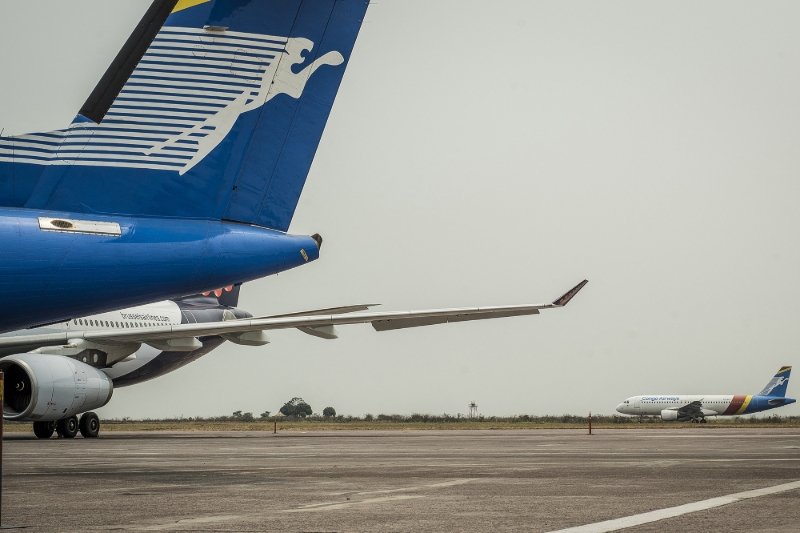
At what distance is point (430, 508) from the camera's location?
7957 mm

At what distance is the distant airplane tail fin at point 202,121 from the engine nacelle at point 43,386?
11.9 meters

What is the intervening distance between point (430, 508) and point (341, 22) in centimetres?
533

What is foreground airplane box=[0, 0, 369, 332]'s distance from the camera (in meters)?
8.90

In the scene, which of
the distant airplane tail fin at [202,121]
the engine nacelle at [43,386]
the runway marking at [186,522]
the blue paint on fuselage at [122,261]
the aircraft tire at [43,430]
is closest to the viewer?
the runway marking at [186,522]

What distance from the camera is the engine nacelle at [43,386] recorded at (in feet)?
64.7

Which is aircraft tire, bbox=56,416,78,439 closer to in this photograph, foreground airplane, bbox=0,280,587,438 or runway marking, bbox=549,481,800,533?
foreground airplane, bbox=0,280,587,438

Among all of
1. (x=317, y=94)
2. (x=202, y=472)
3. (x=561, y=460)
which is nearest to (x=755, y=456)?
(x=561, y=460)

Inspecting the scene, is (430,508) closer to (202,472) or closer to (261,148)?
(261,148)

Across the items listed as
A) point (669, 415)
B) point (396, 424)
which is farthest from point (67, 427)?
point (669, 415)

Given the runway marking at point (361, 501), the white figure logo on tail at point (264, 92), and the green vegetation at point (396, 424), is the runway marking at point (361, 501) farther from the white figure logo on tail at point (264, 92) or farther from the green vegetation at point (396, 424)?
the green vegetation at point (396, 424)

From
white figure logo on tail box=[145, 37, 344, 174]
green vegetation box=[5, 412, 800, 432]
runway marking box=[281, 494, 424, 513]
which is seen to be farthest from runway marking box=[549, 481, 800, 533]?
green vegetation box=[5, 412, 800, 432]

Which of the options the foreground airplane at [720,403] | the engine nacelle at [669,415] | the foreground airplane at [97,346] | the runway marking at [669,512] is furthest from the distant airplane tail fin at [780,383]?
the runway marking at [669,512]

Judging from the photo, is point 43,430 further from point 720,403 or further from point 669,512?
point 720,403

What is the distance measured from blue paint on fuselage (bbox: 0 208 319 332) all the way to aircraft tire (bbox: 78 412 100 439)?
17874 mm
